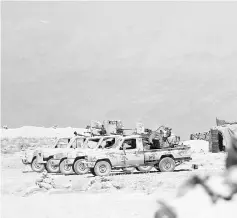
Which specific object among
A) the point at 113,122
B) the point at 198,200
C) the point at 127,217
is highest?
the point at 113,122

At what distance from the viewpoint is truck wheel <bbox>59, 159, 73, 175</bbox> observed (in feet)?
60.7

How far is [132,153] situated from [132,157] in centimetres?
16

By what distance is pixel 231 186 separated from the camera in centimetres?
89

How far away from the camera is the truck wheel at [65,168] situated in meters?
18.5

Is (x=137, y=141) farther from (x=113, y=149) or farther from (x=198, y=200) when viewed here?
(x=198, y=200)

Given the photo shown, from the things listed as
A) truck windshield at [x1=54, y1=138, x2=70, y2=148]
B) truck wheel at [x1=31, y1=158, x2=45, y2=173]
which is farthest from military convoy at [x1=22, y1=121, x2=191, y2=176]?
truck windshield at [x1=54, y1=138, x2=70, y2=148]

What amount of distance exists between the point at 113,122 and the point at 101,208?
13912mm

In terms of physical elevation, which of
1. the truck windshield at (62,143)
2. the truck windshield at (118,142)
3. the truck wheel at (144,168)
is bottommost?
the truck wheel at (144,168)

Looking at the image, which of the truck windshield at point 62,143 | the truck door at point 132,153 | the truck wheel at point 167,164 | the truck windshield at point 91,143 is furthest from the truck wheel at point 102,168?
the truck windshield at point 62,143

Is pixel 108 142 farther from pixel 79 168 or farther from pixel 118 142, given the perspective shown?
pixel 79 168

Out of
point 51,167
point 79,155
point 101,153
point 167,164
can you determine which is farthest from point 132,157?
point 51,167

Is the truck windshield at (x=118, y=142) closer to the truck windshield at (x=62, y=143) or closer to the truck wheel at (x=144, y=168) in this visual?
the truck wheel at (x=144, y=168)

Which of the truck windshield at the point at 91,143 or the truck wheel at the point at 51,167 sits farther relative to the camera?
the truck wheel at the point at 51,167

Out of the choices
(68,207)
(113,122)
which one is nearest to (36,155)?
(113,122)
